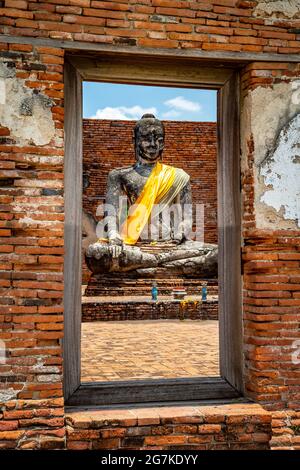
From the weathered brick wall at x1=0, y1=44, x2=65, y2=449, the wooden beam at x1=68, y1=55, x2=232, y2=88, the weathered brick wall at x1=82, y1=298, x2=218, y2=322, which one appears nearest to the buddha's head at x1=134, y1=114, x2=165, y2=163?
the weathered brick wall at x1=82, y1=298, x2=218, y2=322

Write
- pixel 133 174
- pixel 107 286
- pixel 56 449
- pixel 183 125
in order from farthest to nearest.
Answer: pixel 183 125 < pixel 107 286 < pixel 133 174 < pixel 56 449

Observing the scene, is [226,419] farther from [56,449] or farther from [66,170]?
[66,170]

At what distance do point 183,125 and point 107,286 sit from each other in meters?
9.65

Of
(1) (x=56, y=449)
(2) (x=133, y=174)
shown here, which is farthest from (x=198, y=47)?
(2) (x=133, y=174)

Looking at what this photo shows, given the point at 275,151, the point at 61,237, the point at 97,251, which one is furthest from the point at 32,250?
the point at 97,251

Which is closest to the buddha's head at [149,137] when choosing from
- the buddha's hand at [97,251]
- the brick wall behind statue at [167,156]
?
the buddha's hand at [97,251]

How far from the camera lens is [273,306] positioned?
418cm

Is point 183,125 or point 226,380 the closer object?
point 226,380

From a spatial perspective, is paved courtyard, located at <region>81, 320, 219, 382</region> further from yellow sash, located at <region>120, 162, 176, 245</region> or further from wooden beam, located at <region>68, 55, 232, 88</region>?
wooden beam, located at <region>68, 55, 232, 88</region>

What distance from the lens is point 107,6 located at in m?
4.05

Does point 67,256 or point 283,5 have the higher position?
point 283,5

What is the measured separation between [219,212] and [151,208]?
18.8 ft

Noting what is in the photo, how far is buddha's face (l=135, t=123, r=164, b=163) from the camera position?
9422 mm

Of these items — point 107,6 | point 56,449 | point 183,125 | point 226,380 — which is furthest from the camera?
point 183,125
